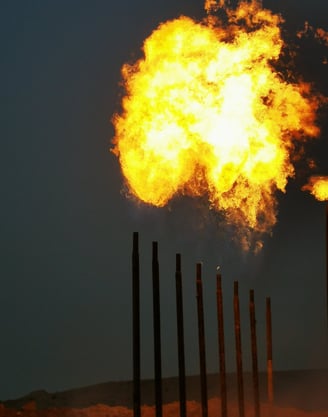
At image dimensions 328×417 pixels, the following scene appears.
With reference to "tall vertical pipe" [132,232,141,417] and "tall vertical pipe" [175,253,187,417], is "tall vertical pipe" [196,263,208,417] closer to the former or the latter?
"tall vertical pipe" [175,253,187,417]

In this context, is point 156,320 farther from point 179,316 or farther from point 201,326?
point 201,326

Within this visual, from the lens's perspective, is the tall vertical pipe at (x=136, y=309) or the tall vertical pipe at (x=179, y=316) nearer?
the tall vertical pipe at (x=136, y=309)

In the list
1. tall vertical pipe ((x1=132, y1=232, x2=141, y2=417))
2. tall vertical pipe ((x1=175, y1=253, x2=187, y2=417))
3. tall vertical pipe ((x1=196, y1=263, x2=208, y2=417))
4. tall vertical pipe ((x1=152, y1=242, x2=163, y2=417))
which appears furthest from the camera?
tall vertical pipe ((x1=196, y1=263, x2=208, y2=417))

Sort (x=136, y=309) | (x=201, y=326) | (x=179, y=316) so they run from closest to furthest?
(x=136, y=309), (x=179, y=316), (x=201, y=326)

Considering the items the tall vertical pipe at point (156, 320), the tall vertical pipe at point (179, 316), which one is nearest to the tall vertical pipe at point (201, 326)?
the tall vertical pipe at point (179, 316)

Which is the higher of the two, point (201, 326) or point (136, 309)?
point (136, 309)

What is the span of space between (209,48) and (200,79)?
1.28 meters

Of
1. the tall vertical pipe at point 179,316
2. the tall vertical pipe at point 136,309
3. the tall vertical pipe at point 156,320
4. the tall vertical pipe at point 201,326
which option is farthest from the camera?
the tall vertical pipe at point 201,326

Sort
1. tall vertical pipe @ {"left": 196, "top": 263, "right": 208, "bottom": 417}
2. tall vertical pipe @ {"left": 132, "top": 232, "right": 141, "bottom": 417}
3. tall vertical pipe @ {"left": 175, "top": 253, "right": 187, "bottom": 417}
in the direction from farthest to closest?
tall vertical pipe @ {"left": 196, "top": 263, "right": 208, "bottom": 417} → tall vertical pipe @ {"left": 175, "top": 253, "right": 187, "bottom": 417} → tall vertical pipe @ {"left": 132, "top": 232, "right": 141, "bottom": 417}

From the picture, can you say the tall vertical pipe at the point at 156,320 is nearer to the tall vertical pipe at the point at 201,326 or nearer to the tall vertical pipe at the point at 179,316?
the tall vertical pipe at the point at 179,316

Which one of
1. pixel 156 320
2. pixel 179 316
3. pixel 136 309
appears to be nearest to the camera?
pixel 136 309

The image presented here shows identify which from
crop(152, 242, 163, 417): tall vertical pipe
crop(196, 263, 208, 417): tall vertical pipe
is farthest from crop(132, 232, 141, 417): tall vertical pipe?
crop(196, 263, 208, 417): tall vertical pipe

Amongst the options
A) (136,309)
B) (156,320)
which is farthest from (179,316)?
(136,309)

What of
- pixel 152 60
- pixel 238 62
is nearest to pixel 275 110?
pixel 238 62
